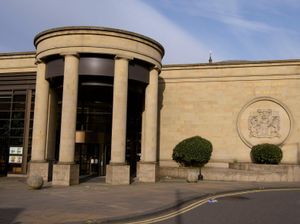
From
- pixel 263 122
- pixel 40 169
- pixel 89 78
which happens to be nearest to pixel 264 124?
pixel 263 122

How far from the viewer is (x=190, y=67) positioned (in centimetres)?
3203

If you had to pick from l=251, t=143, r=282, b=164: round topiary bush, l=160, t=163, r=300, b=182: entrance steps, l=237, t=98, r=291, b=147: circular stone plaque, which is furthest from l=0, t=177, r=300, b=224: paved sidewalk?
l=237, t=98, r=291, b=147: circular stone plaque

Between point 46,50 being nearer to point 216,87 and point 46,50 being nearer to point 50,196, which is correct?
point 50,196

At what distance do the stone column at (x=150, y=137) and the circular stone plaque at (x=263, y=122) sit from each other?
822cm

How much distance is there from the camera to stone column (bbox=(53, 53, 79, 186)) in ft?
69.8

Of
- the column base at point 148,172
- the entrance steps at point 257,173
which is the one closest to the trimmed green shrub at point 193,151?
the entrance steps at point 257,173

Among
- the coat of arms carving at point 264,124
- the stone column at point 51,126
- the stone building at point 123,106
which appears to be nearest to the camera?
the stone building at point 123,106

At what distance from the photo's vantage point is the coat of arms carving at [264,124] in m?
29.5

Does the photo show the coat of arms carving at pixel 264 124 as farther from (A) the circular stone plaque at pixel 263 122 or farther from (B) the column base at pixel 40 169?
(B) the column base at pixel 40 169

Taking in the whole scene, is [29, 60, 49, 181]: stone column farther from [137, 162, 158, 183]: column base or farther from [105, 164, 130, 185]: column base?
[137, 162, 158, 183]: column base

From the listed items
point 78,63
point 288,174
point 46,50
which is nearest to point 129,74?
point 78,63

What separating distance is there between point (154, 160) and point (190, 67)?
32.9 ft

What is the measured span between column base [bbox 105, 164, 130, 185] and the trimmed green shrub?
746cm

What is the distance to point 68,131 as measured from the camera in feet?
71.6
